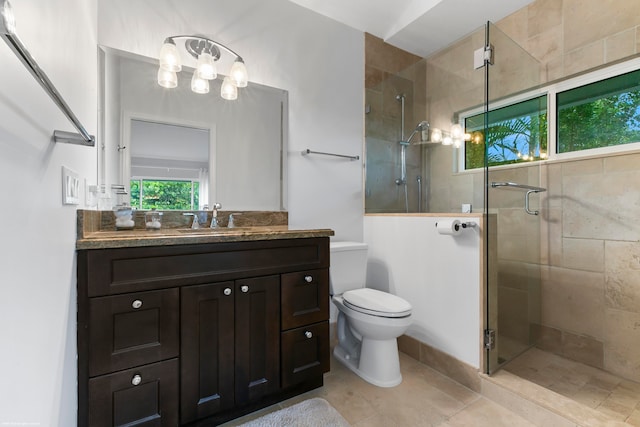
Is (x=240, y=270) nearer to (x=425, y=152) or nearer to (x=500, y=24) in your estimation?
(x=425, y=152)

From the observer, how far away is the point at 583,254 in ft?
6.58

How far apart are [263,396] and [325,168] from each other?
62.0 inches

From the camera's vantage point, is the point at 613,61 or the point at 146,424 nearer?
the point at 146,424

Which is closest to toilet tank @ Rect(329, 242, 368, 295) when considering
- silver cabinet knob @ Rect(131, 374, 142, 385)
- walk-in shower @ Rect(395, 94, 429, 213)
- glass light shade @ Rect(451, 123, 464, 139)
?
walk-in shower @ Rect(395, 94, 429, 213)

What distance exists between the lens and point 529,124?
7.14 feet

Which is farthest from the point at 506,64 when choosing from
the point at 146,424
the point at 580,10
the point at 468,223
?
the point at 146,424

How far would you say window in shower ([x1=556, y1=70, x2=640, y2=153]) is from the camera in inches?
73.3

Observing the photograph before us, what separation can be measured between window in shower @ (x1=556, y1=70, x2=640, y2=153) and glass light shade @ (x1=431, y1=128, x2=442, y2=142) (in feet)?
2.73

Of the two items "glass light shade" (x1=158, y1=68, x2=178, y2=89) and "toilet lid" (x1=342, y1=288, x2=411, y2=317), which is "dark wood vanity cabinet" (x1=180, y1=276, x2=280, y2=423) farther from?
"glass light shade" (x1=158, y1=68, x2=178, y2=89)

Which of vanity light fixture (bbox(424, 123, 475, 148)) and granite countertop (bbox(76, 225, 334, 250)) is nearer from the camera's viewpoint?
granite countertop (bbox(76, 225, 334, 250))

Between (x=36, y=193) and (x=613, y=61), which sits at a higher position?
(x=613, y=61)

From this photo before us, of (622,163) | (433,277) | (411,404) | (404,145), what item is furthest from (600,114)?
(411,404)

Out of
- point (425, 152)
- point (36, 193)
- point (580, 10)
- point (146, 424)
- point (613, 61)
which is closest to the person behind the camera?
point (36, 193)

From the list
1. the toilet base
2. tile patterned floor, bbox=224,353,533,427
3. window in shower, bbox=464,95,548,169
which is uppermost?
window in shower, bbox=464,95,548,169
